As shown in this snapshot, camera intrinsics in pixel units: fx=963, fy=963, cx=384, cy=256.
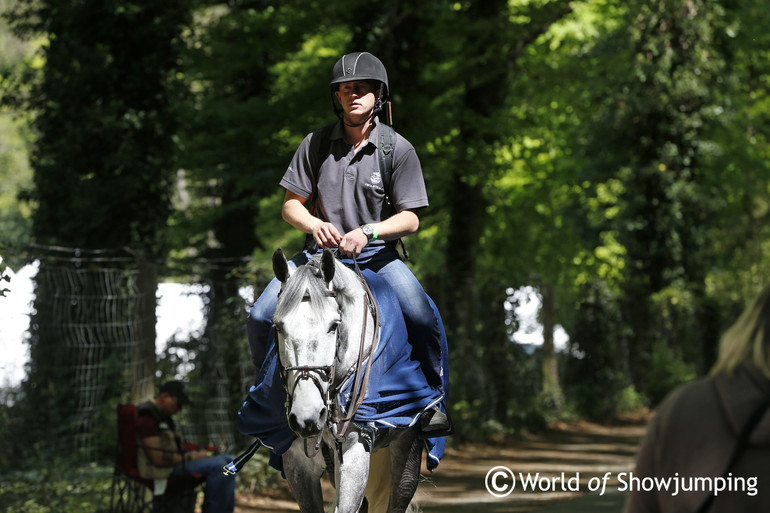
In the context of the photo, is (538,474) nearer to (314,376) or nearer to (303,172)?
(303,172)

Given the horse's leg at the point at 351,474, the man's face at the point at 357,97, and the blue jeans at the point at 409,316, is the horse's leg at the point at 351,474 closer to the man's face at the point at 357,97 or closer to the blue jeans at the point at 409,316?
the blue jeans at the point at 409,316

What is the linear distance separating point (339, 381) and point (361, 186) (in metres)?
1.21

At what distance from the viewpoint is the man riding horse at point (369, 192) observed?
5.48 m

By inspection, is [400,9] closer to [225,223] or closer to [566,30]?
[225,223]

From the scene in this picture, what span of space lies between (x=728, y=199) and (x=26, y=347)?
17784 millimetres

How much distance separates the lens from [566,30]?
23.9m

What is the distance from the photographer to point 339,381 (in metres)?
4.94

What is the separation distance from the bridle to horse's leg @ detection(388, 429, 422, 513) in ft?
2.06

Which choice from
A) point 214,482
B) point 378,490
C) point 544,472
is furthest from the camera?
point 544,472

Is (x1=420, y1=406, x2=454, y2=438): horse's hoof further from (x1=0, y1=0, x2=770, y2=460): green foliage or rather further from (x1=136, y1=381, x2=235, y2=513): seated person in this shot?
(x1=0, y1=0, x2=770, y2=460): green foliage

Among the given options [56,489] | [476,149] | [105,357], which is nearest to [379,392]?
[56,489]

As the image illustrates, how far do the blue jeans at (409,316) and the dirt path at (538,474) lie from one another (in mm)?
1091

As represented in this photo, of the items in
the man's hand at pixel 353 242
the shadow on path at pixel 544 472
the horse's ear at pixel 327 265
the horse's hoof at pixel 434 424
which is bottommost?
the shadow on path at pixel 544 472

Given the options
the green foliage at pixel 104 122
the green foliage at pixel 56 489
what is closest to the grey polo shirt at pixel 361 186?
the green foliage at pixel 56 489
